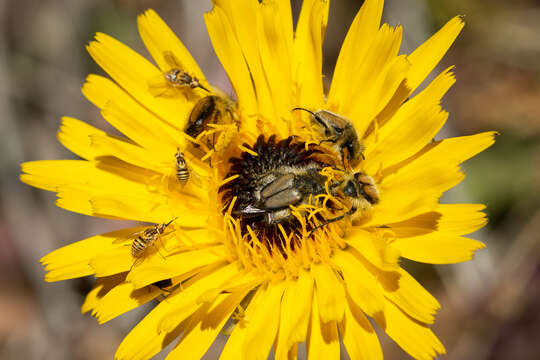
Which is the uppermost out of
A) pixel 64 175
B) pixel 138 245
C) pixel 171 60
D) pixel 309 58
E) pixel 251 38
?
pixel 171 60

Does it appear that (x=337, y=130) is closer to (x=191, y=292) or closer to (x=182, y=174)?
(x=182, y=174)

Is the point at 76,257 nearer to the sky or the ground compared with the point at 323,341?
nearer to the sky

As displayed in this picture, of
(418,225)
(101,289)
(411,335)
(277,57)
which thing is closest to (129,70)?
(277,57)

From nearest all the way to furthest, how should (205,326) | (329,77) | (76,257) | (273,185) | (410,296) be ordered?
(410,296), (205,326), (273,185), (76,257), (329,77)

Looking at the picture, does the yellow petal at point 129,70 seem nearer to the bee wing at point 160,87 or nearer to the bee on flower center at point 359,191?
the bee wing at point 160,87

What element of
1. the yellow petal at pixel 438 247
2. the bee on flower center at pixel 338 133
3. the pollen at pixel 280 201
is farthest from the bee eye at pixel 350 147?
the yellow petal at pixel 438 247

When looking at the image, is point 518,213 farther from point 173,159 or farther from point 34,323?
point 34,323

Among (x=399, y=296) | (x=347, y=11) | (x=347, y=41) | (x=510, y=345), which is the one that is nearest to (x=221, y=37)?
(x=347, y=41)

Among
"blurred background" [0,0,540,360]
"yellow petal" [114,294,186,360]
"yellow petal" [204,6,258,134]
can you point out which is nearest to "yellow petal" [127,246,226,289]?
"yellow petal" [114,294,186,360]

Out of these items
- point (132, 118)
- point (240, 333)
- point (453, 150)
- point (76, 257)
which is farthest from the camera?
point (132, 118)
